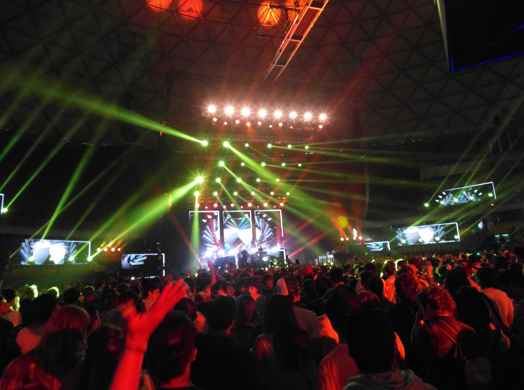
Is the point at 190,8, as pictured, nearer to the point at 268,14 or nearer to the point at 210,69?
the point at 268,14

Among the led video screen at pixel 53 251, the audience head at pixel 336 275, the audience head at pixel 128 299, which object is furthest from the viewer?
the led video screen at pixel 53 251

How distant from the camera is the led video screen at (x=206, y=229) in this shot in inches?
1005

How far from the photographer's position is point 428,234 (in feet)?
91.7

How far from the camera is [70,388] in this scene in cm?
217

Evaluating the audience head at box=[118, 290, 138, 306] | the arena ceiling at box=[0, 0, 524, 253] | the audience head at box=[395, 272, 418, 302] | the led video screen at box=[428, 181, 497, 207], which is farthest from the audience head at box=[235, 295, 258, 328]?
the led video screen at box=[428, 181, 497, 207]

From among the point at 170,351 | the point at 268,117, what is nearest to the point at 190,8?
the point at 268,117

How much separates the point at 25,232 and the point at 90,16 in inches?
443

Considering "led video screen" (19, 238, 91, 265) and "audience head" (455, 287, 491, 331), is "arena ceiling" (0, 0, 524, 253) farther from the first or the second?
"audience head" (455, 287, 491, 331)

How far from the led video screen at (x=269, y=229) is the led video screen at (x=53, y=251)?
11760mm

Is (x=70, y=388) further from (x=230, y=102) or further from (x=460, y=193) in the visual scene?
(x=460, y=193)

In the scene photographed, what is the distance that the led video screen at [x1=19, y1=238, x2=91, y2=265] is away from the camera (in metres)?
18.0

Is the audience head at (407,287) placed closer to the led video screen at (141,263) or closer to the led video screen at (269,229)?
the led video screen at (141,263)

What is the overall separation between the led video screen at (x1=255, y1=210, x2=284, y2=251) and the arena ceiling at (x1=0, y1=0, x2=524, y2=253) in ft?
27.0

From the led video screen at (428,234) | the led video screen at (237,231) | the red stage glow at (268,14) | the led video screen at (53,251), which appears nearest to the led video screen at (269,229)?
the led video screen at (237,231)
